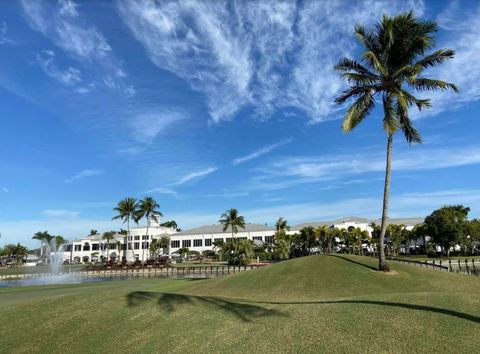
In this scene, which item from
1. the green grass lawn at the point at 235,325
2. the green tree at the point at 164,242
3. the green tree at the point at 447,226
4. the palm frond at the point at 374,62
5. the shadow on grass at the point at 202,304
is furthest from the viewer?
the green tree at the point at 164,242

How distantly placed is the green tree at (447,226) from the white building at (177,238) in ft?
79.4

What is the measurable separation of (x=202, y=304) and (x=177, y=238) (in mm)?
118206

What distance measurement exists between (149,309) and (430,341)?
9.28 m

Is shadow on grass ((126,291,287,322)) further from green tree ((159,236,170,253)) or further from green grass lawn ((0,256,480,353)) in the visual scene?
green tree ((159,236,170,253))

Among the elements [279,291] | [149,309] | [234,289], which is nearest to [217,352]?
[149,309]

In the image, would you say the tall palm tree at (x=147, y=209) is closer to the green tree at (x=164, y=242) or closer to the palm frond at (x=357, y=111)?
the green tree at (x=164, y=242)

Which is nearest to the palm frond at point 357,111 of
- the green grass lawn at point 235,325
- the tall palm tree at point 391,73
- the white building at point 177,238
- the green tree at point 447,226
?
the tall palm tree at point 391,73

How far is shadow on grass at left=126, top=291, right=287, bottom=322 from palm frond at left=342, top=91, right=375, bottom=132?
48.5 feet

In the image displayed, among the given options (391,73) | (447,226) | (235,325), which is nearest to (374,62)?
(391,73)

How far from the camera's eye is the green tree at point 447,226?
80.4m

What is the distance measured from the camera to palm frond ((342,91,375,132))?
25891 millimetres

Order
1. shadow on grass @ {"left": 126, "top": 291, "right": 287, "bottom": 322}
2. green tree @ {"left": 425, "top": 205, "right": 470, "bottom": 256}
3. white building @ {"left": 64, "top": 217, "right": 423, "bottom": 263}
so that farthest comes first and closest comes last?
white building @ {"left": 64, "top": 217, "right": 423, "bottom": 263}, green tree @ {"left": 425, "top": 205, "right": 470, "bottom": 256}, shadow on grass @ {"left": 126, "top": 291, "right": 287, "bottom": 322}

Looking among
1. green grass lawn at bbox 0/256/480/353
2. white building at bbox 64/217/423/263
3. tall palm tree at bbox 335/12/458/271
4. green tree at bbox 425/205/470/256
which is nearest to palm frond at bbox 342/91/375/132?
tall palm tree at bbox 335/12/458/271

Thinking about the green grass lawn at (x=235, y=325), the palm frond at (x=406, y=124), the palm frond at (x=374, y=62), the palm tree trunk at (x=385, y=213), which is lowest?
the green grass lawn at (x=235, y=325)
